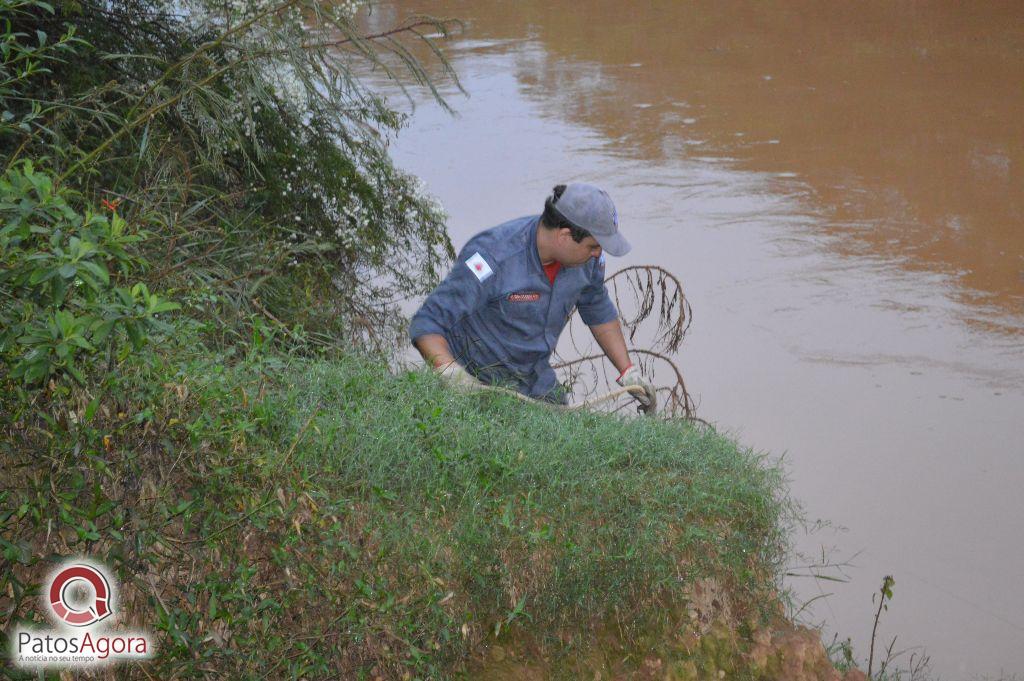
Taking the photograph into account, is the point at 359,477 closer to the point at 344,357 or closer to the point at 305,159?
the point at 344,357

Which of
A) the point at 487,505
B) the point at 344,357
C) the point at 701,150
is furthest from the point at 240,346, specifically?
the point at 701,150

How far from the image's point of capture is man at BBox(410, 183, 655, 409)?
423 centimetres

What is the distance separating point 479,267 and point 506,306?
8.6 inches

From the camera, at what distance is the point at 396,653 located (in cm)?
311

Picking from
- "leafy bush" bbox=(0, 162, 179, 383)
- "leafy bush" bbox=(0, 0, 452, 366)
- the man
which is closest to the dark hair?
the man

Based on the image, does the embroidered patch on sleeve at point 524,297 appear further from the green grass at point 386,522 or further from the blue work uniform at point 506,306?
the green grass at point 386,522

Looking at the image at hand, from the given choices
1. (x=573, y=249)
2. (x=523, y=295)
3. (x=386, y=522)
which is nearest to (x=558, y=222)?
(x=573, y=249)

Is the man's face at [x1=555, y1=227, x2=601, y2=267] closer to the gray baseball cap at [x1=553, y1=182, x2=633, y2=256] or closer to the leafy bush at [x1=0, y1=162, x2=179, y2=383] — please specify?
the gray baseball cap at [x1=553, y1=182, x2=633, y2=256]

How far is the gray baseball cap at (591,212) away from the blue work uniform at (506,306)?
23 cm

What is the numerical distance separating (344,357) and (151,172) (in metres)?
1.20

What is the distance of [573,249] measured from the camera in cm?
430

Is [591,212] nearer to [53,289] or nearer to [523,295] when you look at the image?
[523,295]

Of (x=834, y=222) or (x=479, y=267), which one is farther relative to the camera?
(x=834, y=222)

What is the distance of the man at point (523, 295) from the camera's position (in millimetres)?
4227
